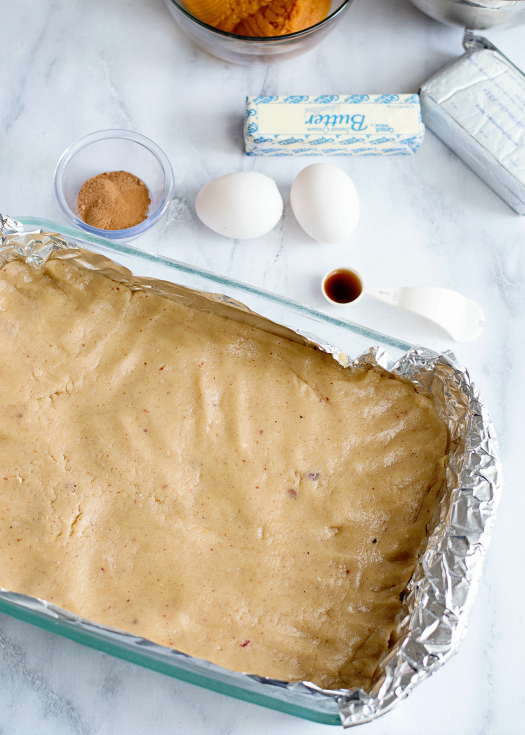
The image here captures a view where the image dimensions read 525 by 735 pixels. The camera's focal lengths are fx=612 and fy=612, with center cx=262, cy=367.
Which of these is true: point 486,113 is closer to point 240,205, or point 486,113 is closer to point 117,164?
point 240,205

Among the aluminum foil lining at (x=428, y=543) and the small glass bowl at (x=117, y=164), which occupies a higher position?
the small glass bowl at (x=117, y=164)

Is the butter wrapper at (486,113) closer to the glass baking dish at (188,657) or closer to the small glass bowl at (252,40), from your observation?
the small glass bowl at (252,40)

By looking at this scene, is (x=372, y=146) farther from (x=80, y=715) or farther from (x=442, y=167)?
(x=80, y=715)

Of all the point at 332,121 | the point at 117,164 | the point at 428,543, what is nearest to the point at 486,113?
the point at 332,121

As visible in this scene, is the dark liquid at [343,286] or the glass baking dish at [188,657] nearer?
the glass baking dish at [188,657]

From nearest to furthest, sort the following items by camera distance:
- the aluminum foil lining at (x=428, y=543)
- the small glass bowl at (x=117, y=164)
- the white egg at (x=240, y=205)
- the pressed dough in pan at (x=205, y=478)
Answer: the aluminum foil lining at (x=428, y=543)
the pressed dough in pan at (x=205, y=478)
the white egg at (x=240, y=205)
the small glass bowl at (x=117, y=164)

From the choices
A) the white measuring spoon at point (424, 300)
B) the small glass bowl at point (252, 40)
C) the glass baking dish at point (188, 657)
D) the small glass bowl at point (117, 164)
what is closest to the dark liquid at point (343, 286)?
the white measuring spoon at point (424, 300)
